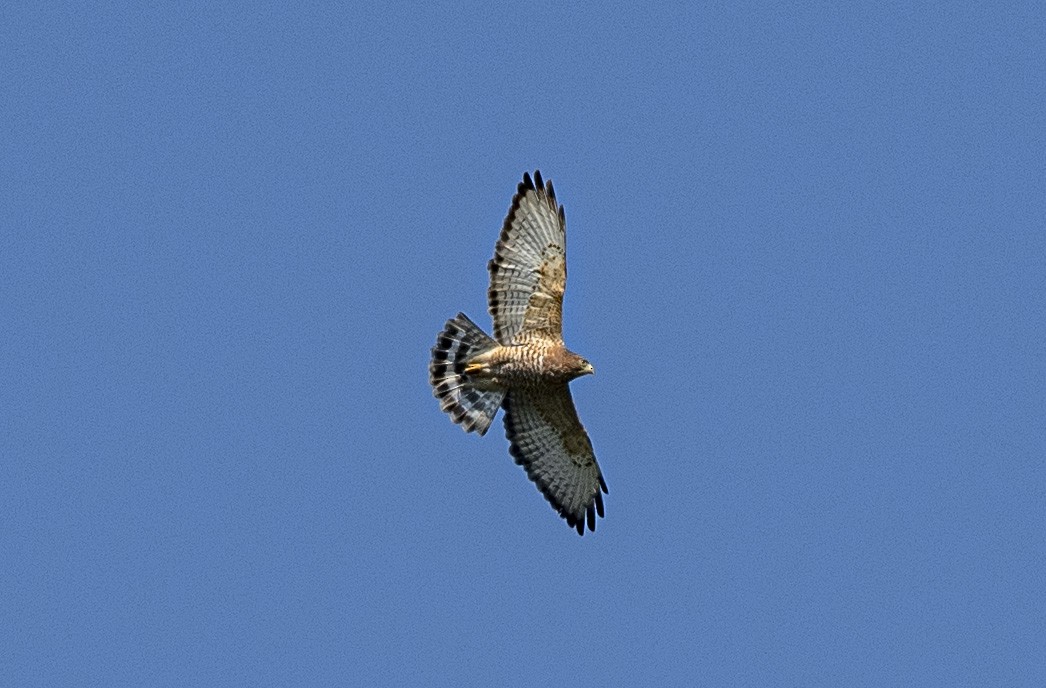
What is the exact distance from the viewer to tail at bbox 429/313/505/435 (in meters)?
18.2

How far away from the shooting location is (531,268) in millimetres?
18000

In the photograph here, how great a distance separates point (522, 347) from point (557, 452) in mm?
1212

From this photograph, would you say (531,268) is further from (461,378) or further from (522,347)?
(461,378)

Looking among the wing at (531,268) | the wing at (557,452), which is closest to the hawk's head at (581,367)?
the wing at (531,268)

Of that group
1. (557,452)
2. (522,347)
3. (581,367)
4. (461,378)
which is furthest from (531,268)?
(557,452)

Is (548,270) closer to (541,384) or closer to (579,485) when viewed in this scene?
(541,384)

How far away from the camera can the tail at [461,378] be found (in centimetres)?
1823

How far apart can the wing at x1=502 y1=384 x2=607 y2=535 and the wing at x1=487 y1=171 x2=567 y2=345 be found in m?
0.64

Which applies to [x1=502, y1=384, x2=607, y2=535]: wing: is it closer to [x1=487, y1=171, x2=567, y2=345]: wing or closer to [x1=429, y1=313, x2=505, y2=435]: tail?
[x1=429, y1=313, x2=505, y2=435]: tail

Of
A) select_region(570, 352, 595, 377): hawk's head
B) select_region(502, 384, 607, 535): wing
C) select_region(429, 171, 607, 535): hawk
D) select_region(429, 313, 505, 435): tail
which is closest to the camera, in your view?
select_region(570, 352, 595, 377): hawk's head

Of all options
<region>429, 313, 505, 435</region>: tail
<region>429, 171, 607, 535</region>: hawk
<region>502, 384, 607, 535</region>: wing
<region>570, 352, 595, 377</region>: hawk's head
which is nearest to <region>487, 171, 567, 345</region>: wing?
<region>429, 171, 607, 535</region>: hawk

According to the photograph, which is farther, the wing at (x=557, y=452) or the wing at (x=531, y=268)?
the wing at (x=557, y=452)

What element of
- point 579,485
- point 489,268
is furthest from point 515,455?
point 489,268

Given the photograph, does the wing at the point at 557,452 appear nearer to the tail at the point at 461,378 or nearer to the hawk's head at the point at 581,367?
the tail at the point at 461,378
